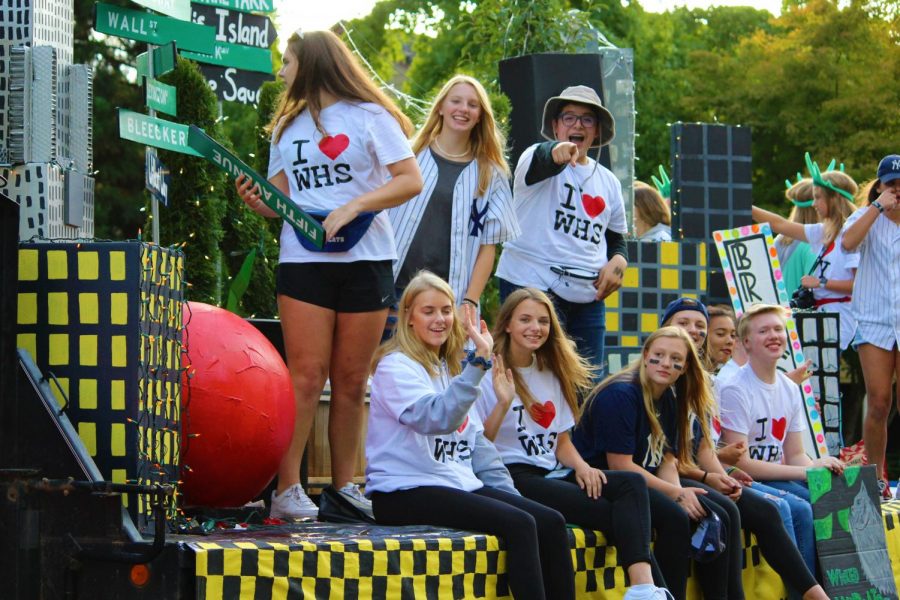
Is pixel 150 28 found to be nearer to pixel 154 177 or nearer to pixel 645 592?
pixel 154 177

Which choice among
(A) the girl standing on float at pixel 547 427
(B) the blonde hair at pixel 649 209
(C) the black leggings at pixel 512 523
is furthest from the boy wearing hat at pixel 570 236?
(B) the blonde hair at pixel 649 209

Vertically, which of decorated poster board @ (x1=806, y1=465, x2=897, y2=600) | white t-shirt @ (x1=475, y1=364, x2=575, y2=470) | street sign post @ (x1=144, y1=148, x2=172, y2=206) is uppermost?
street sign post @ (x1=144, y1=148, x2=172, y2=206)

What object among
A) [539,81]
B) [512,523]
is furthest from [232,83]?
[512,523]

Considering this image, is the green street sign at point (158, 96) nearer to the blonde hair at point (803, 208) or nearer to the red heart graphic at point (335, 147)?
the red heart graphic at point (335, 147)

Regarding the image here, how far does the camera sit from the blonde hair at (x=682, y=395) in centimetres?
657

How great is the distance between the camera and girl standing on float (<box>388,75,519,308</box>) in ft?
A: 21.8

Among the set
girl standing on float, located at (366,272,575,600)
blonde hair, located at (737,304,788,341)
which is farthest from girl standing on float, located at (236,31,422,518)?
blonde hair, located at (737,304,788,341)

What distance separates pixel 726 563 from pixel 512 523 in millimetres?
1424

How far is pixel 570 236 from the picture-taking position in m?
7.24

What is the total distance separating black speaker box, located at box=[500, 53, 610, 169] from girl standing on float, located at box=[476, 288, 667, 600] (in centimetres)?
378

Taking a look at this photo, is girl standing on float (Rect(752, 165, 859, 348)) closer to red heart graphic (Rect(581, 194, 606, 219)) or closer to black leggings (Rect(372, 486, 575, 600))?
red heart graphic (Rect(581, 194, 606, 219))

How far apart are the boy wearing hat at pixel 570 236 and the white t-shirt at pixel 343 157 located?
1312 mm

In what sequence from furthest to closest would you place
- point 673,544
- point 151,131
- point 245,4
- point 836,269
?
point 245,4, point 836,269, point 151,131, point 673,544

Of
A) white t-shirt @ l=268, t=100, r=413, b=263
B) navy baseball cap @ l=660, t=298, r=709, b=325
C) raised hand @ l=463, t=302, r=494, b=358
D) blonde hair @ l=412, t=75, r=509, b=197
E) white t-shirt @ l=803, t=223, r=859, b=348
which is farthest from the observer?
white t-shirt @ l=803, t=223, r=859, b=348
